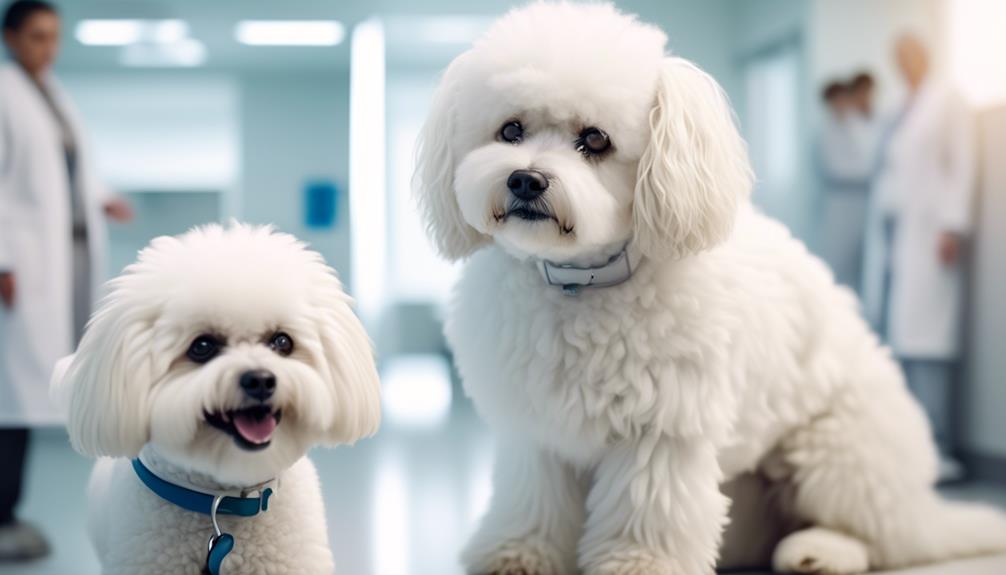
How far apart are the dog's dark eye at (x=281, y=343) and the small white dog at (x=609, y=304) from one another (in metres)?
0.43

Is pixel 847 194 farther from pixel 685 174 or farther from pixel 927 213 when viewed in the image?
pixel 685 174

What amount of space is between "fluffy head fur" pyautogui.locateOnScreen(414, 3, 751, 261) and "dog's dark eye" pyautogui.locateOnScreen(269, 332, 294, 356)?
0.43m

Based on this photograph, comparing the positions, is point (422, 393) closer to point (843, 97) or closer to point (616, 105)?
point (843, 97)

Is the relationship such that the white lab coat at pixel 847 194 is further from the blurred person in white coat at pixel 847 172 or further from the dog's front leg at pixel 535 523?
the dog's front leg at pixel 535 523

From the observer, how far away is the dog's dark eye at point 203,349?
123 cm

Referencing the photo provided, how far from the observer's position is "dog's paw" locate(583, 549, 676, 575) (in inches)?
63.9

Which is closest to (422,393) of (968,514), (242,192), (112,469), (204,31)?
(242,192)

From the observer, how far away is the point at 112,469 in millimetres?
1471

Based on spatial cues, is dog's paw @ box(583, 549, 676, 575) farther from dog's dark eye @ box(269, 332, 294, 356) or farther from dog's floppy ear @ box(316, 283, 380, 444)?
dog's dark eye @ box(269, 332, 294, 356)

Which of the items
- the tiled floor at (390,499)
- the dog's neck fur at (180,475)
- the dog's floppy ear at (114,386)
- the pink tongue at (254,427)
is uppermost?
the dog's floppy ear at (114,386)

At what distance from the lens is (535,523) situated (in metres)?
1.82

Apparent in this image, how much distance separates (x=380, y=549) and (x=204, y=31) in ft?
13.5

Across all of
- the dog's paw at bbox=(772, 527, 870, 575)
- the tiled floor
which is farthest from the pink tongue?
the dog's paw at bbox=(772, 527, 870, 575)

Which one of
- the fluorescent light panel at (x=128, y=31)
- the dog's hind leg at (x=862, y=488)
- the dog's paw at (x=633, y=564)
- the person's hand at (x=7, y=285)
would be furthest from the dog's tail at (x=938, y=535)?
the fluorescent light panel at (x=128, y=31)
